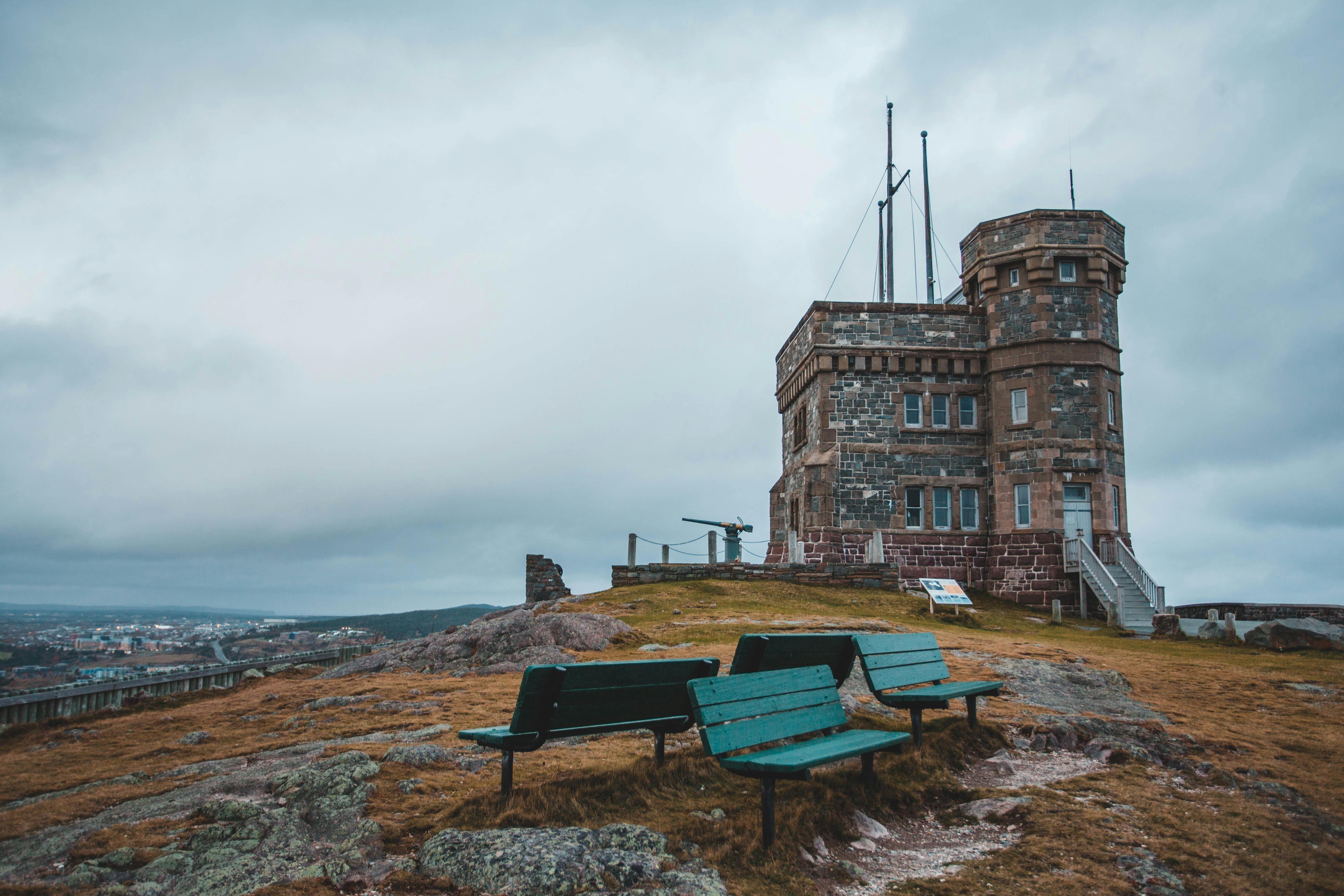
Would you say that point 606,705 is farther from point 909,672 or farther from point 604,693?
point 909,672

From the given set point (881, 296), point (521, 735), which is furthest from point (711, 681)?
point (881, 296)

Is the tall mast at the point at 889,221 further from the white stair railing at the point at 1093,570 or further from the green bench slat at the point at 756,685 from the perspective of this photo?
the green bench slat at the point at 756,685

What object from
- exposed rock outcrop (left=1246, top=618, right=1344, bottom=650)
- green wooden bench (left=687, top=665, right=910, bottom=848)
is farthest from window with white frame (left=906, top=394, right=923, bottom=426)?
green wooden bench (left=687, top=665, right=910, bottom=848)

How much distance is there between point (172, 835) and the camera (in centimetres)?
488

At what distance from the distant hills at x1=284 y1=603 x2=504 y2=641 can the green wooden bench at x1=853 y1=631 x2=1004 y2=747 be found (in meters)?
38.5

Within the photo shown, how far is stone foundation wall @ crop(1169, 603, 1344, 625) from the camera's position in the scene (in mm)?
21734

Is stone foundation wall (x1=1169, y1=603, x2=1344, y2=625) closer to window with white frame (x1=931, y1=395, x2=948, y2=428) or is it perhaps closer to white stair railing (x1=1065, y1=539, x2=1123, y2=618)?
white stair railing (x1=1065, y1=539, x2=1123, y2=618)

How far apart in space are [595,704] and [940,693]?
11.2ft

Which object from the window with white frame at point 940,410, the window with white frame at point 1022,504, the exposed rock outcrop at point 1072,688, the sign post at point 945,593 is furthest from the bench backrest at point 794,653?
the window with white frame at point 940,410

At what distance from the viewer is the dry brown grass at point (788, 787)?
4.83 metres

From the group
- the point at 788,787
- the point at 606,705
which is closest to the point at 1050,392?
the point at 788,787

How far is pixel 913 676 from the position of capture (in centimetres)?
747

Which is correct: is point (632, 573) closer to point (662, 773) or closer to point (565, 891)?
point (662, 773)

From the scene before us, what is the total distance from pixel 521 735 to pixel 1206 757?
247 inches
